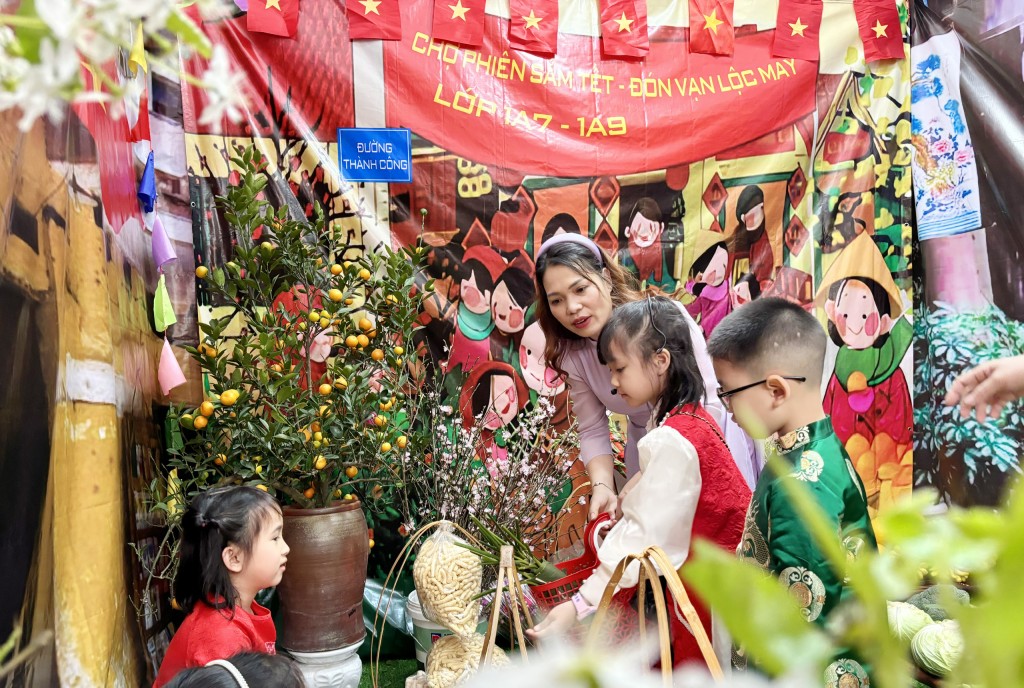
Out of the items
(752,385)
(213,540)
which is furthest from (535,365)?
Result: (752,385)

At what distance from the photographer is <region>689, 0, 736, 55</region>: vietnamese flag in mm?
3678

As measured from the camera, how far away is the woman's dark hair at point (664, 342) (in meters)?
1.84

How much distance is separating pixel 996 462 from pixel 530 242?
2.31 metres

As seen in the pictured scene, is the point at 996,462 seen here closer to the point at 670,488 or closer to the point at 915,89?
the point at 915,89

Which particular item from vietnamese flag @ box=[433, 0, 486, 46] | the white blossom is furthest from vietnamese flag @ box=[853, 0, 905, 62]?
the white blossom

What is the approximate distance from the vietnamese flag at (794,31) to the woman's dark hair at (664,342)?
2.39 m

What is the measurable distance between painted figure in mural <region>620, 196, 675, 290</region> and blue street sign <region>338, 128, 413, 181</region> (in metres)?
1.01

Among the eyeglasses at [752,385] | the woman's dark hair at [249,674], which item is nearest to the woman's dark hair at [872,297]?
the eyeglasses at [752,385]

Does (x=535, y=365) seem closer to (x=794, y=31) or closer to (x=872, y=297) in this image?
(x=872, y=297)

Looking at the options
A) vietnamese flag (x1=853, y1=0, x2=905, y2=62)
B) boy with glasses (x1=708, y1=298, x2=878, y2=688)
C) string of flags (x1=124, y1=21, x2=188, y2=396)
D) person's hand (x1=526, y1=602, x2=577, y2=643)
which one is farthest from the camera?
vietnamese flag (x1=853, y1=0, x2=905, y2=62)

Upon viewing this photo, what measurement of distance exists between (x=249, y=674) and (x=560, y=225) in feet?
8.41

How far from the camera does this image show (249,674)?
142 centimetres

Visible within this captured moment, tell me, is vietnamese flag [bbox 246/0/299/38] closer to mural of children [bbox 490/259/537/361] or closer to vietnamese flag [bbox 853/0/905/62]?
mural of children [bbox 490/259/537/361]

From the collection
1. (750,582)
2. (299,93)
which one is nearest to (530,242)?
(299,93)
